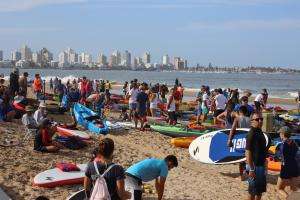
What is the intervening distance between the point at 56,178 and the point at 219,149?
3.93 meters

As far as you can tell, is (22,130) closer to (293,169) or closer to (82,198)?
(82,198)

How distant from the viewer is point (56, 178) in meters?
9.41

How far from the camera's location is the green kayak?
15320 mm

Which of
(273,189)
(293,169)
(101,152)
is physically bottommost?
(273,189)

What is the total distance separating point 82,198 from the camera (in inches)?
301

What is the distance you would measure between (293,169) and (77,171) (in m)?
3.94

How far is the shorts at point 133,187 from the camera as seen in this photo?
751 centimetres

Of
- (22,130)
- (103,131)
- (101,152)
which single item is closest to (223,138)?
(103,131)

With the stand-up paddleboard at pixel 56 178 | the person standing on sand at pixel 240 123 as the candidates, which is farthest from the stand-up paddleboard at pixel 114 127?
the stand-up paddleboard at pixel 56 178

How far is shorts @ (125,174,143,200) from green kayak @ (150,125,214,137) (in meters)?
7.71

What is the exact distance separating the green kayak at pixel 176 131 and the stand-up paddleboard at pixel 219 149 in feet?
9.52

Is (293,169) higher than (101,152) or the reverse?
the reverse

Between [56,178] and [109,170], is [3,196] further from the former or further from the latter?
[109,170]

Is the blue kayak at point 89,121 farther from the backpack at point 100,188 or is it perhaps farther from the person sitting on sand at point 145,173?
the backpack at point 100,188
